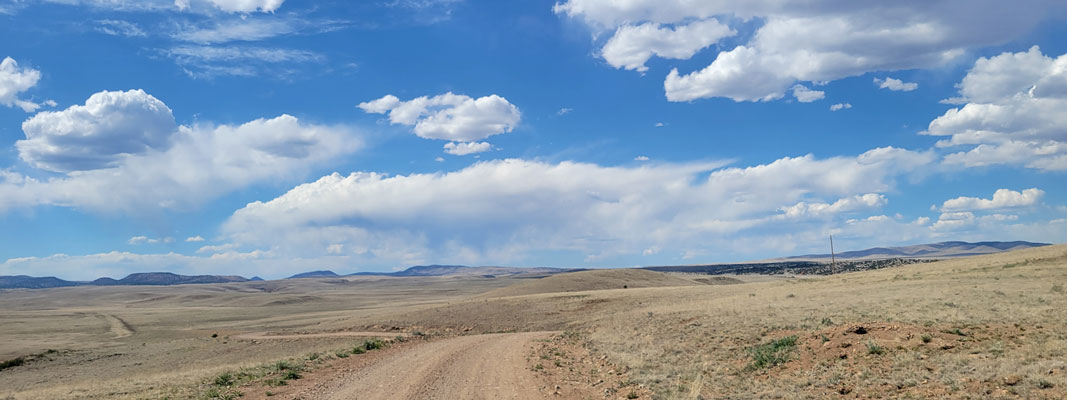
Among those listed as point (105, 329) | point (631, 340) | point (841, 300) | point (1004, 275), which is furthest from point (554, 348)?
point (105, 329)

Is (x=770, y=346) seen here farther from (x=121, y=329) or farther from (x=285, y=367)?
(x=121, y=329)

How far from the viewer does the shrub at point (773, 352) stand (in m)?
17.1

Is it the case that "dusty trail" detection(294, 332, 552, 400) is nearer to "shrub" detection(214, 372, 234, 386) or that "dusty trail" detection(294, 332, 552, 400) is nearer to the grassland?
the grassland

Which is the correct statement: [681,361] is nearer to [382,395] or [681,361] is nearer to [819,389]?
[819,389]

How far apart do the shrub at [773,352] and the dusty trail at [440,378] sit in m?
6.43

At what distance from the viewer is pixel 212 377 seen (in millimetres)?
22453

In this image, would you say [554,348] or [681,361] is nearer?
[681,361]

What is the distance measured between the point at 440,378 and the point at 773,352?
997 cm

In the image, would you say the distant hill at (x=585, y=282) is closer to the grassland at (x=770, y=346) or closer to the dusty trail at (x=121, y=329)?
the grassland at (x=770, y=346)

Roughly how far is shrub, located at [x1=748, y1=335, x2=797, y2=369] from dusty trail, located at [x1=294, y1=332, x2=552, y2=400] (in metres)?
6.43

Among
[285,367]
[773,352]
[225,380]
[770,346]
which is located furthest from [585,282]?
[773,352]

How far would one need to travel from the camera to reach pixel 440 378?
727 inches

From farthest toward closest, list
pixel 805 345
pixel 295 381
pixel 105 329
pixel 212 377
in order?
pixel 105 329 < pixel 212 377 < pixel 295 381 < pixel 805 345

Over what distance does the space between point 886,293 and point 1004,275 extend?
11.3 m
